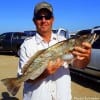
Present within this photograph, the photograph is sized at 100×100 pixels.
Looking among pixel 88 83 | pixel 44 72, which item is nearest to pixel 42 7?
pixel 44 72

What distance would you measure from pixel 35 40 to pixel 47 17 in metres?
0.30

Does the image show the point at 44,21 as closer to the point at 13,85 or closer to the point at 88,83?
the point at 13,85

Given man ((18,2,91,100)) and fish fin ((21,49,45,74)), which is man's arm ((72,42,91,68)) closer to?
man ((18,2,91,100))

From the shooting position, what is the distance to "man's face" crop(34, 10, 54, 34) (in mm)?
3783

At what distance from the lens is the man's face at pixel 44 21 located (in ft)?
12.4

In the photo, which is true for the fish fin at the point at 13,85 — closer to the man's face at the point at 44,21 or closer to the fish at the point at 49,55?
the fish at the point at 49,55

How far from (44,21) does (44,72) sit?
0.63m

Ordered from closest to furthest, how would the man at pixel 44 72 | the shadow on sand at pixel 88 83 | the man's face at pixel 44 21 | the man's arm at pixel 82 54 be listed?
the man's arm at pixel 82 54 < the man at pixel 44 72 < the man's face at pixel 44 21 < the shadow on sand at pixel 88 83

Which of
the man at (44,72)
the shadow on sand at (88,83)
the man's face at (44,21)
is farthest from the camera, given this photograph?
the shadow on sand at (88,83)

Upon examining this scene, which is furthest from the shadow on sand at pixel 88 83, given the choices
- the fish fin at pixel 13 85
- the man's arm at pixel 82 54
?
the fish fin at pixel 13 85

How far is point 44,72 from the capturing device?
11.5 ft

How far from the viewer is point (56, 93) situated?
3738 mm

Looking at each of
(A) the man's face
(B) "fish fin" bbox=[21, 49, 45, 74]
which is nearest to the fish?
(B) "fish fin" bbox=[21, 49, 45, 74]

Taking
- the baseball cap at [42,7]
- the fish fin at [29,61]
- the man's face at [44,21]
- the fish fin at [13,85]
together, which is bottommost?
the fish fin at [13,85]
